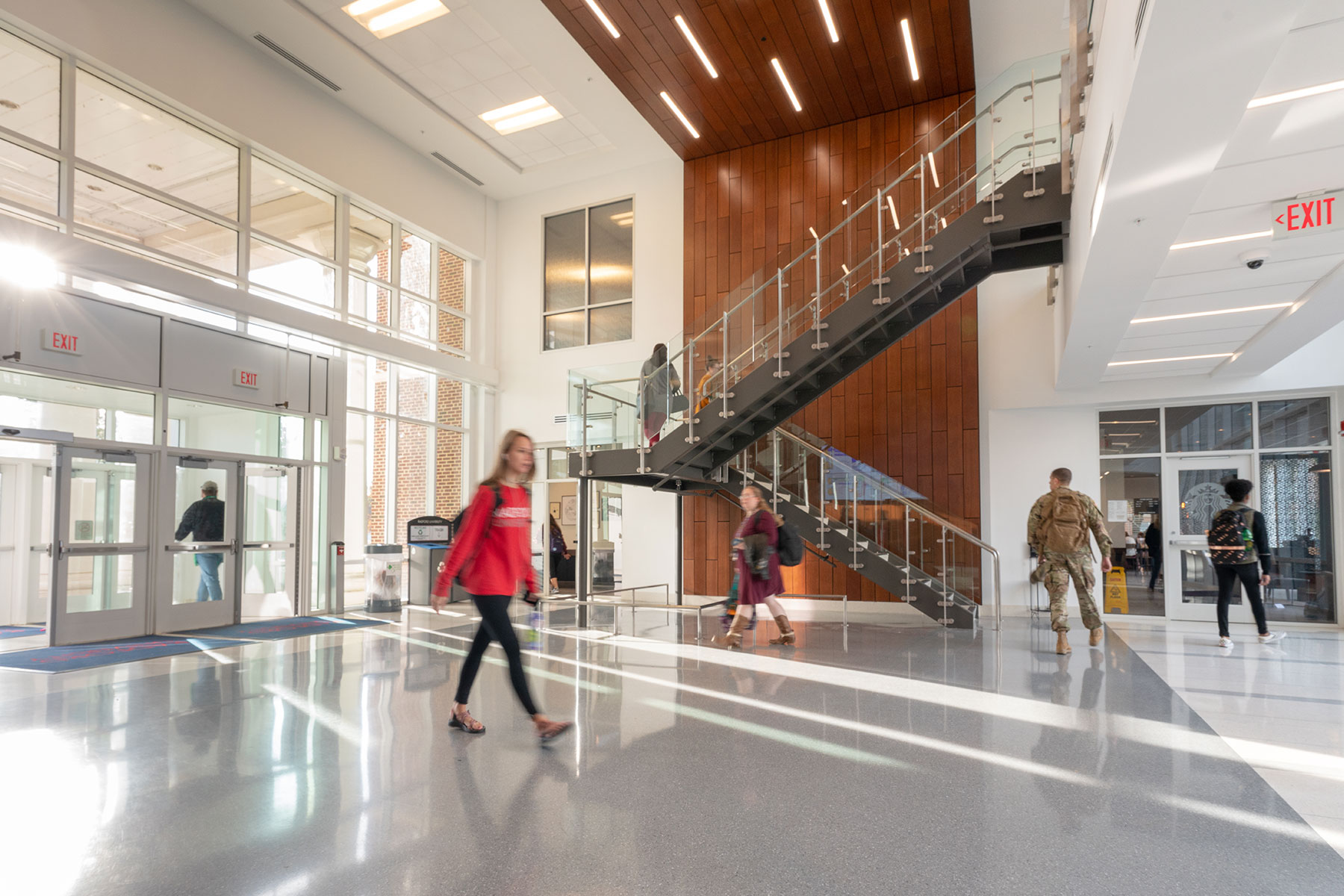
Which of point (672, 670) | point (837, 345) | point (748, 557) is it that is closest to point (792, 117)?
point (837, 345)

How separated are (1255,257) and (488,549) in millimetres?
5912

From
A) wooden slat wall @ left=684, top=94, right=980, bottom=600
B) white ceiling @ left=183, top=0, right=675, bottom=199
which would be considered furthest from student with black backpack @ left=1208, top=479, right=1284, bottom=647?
white ceiling @ left=183, top=0, right=675, bottom=199

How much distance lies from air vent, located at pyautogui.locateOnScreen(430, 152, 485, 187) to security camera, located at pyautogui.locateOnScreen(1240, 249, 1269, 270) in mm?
12407

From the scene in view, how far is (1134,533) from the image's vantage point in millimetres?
10961

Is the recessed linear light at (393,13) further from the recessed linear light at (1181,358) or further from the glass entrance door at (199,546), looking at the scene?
the recessed linear light at (1181,358)

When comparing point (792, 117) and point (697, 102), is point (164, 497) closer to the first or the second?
point (697, 102)

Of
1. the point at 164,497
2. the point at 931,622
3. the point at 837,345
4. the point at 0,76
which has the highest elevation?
the point at 0,76

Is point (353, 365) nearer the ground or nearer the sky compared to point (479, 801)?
nearer the sky

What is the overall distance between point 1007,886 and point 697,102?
37.5 ft

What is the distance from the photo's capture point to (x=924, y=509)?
10203 mm

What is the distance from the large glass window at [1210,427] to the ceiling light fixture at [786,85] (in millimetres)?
6914

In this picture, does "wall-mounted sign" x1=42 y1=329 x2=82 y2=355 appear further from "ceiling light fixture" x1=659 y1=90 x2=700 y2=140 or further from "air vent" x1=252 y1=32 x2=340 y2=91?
"ceiling light fixture" x1=659 y1=90 x2=700 y2=140

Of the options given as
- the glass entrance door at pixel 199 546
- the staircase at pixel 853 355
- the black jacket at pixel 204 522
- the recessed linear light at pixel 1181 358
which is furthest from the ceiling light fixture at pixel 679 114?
the black jacket at pixel 204 522

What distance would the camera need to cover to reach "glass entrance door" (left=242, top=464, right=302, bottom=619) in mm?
10633
